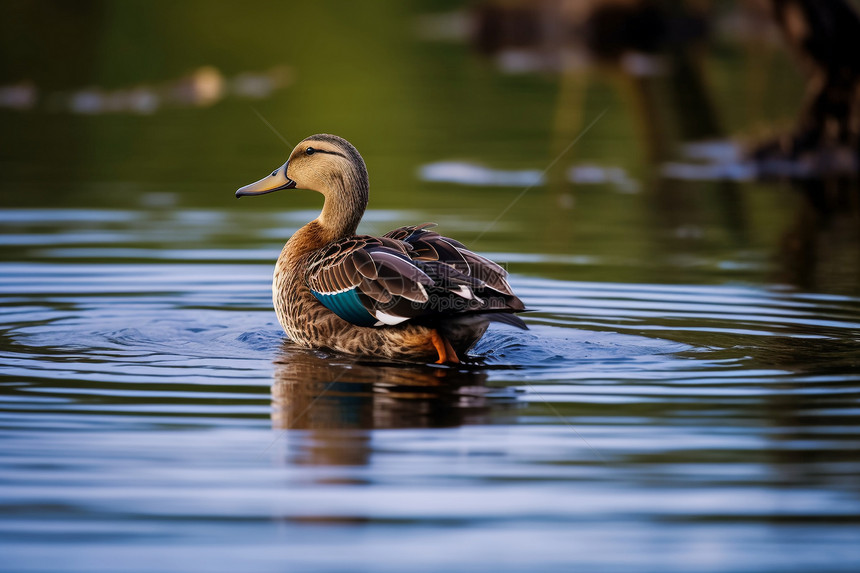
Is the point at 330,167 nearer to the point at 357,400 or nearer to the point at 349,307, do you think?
the point at 349,307

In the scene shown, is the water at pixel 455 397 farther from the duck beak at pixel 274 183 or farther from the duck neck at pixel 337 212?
the duck beak at pixel 274 183

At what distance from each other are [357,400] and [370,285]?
946 millimetres

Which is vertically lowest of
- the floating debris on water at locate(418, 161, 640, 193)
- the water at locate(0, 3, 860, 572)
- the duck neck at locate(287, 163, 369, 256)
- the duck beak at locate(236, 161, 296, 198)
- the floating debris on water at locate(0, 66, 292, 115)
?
the water at locate(0, 3, 860, 572)

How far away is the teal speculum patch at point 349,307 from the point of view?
7637 mm

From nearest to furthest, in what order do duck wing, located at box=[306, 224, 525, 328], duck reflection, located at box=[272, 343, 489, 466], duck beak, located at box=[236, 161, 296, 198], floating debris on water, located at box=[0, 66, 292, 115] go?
duck reflection, located at box=[272, 343, 489, 466] < duck wing, located at box=[306, 224, 525, 328] < duck beak, located at box=[236, 161, 296, 198] < floating debris on water, located at box=[0, 66, 292, 115]

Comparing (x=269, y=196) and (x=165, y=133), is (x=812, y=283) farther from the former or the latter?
(x=165, y=133)

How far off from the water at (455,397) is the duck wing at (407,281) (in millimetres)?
355

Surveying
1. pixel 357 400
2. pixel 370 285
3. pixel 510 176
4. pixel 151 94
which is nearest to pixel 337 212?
pixel 370 285

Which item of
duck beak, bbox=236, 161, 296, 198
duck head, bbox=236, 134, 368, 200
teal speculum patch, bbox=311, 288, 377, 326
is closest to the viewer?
teal speculum patch, bbox=311, 288, 377, 326

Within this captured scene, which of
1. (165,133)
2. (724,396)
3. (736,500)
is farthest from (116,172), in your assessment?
(736,500)

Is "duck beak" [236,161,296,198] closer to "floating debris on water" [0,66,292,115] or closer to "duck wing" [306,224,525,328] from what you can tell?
"duck wing" [306,224,525,328]

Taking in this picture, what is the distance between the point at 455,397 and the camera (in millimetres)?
6871

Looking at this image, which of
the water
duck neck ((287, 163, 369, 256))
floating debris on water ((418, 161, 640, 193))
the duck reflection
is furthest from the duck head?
floating debris on water ((418, 161, 640, 193))

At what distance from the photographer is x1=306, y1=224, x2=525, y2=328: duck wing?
23.9 ft
